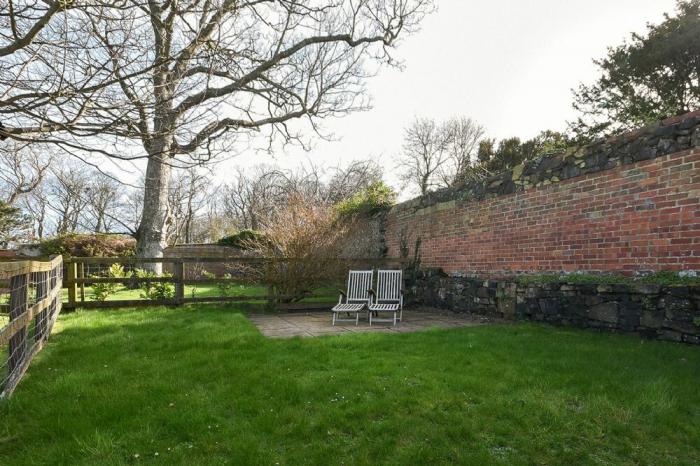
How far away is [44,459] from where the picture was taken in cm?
215

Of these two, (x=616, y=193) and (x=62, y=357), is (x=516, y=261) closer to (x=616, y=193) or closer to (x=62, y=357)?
(x=616, y=193)

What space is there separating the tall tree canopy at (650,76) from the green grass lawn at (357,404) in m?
→ 12.7

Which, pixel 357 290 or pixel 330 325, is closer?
pixel 330 325

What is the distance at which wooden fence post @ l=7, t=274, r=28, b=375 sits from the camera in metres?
3.13

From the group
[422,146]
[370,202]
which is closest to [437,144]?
[422,146]

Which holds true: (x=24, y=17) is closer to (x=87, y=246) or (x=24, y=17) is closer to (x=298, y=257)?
(x=298, y=257)

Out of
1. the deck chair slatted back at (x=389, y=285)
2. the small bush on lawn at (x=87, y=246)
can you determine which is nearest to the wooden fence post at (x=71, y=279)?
the deck chair slatted back at (x=389, y=285)

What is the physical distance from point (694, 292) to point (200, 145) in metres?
5.17

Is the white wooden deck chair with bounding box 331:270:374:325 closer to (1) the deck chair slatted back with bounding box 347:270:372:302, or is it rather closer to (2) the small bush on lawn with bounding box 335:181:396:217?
(1) the deck chair slatted back with bounding box 347:270:372:302

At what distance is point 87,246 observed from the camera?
49.5 feet

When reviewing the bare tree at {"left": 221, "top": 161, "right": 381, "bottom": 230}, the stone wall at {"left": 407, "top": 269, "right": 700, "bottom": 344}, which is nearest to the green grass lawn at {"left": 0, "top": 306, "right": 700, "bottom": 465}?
the stone wall at {"left": 407, "top": 269, "right": 700, "bottom": 344}

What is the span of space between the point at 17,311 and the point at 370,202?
9018 millimetres

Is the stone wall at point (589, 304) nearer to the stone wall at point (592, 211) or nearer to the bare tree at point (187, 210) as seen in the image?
the stone wall at point (592, 211)

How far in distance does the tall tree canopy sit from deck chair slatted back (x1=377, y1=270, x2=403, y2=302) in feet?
35.0
